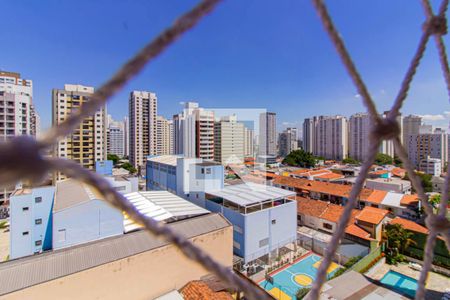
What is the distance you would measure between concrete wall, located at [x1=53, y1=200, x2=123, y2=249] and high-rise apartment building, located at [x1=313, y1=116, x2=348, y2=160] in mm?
21038

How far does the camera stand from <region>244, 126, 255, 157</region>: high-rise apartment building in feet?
57.8

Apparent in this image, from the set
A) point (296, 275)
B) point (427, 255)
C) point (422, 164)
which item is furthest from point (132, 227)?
point (422, 164)

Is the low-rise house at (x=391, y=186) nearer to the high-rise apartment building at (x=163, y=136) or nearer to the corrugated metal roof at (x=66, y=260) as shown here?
the corrugated metal roof at (x=66, y=260)

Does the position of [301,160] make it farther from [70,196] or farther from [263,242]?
[70,196]

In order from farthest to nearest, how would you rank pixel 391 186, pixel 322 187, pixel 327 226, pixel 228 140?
pixel 228 140 → pixel 391 186 → pixel 322 187 → pixel 327 226

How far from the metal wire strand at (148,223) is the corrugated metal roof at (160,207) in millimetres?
3700

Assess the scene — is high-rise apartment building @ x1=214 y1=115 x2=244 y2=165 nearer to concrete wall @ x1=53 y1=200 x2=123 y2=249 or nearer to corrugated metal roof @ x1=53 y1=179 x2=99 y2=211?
corrugated metal roof @ x1=53 y1=179 x2=99 y2=211

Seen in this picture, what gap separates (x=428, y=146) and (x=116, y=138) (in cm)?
2961

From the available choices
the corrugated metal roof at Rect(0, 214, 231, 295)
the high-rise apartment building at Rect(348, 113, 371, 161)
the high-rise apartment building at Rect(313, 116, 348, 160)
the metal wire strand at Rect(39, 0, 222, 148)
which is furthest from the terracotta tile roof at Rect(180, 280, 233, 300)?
the high-rise apartment building at Rect(313, 116, 348, 160)

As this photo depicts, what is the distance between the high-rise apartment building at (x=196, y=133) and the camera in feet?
47.2

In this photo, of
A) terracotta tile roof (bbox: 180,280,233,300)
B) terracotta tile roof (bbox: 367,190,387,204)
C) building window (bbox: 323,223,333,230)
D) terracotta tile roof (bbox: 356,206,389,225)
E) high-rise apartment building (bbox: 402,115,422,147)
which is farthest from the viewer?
high-rise apartment building (bbox: 402,115,422,147)

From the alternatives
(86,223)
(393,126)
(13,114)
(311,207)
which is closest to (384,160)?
(311,207)

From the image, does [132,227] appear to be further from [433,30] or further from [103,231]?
[433,30]

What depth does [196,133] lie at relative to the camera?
14.5 meters
